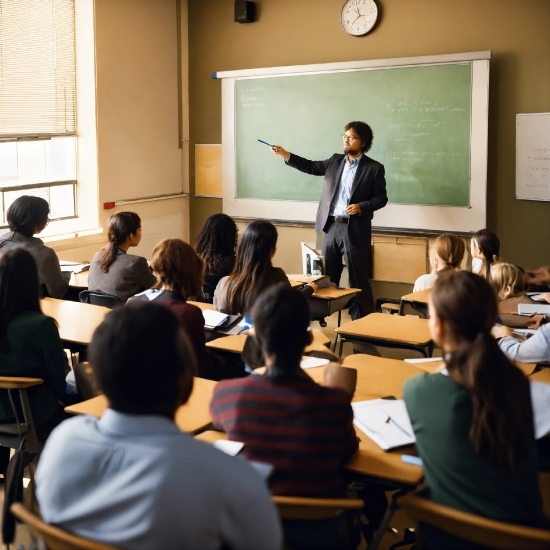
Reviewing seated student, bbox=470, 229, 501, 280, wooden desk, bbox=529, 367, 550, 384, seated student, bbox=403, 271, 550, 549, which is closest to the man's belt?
seated student, bbox=470, 229, 501, 280

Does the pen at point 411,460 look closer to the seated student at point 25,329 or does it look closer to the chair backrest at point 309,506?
the chair backrest at point 309,506

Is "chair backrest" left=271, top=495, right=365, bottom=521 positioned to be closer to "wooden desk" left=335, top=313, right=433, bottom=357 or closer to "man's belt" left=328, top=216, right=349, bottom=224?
"wooden desk" left=335, top=313, right=433, bottom=357

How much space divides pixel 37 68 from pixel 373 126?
9.55 feet

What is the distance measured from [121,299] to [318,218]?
2.52 m

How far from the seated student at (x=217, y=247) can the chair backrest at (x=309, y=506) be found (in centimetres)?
274

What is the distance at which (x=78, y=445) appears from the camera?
142 cm

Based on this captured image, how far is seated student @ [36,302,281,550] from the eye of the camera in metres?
1.32

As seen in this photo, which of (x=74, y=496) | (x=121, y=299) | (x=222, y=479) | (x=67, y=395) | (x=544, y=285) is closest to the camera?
(x=222, y=479)

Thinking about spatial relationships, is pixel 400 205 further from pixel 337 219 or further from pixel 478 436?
pixel 478 436

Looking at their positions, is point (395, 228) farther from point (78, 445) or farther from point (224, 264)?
point (78, 445)

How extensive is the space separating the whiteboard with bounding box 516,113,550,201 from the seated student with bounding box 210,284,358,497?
15.4 ft

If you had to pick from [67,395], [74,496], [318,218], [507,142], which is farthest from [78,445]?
[507,142]

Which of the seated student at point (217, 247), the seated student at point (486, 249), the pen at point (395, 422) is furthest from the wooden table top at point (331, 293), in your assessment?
the pen at point (395, 422)

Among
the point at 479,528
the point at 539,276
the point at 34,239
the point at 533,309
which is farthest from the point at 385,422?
the point at 34,239
